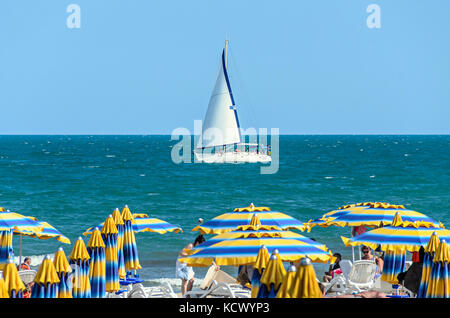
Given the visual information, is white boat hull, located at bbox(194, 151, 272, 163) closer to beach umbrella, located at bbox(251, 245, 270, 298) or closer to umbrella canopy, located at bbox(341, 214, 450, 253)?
umbrella canopy, located at bbox(341, 214, 450, 253)

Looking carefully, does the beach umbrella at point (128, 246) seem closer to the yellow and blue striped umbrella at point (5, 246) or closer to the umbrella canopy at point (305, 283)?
the yellow and blue striped umbrella at point (5, 246)

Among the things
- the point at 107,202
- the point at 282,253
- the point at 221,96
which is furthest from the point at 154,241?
the point at 221,96

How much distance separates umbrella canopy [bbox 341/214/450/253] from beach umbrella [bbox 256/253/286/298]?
4701mm

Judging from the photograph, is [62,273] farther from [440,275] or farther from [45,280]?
[440,275]

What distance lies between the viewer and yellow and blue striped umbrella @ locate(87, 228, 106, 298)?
39.2 ft

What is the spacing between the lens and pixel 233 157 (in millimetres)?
86250

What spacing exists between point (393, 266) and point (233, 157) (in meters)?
72.8

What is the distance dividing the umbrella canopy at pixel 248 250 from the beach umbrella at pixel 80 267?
61.7 inches

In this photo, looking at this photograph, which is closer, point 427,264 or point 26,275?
point 427,264

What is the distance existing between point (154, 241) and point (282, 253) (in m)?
17.7

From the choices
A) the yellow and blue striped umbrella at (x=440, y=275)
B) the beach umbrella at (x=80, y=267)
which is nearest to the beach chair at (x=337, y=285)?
the yellow and blue striped umbrella at (x=440, y=275)

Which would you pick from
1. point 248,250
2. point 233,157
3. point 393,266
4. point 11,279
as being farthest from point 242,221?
point 233,157

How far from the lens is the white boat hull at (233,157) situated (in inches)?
3386

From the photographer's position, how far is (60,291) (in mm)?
9500
